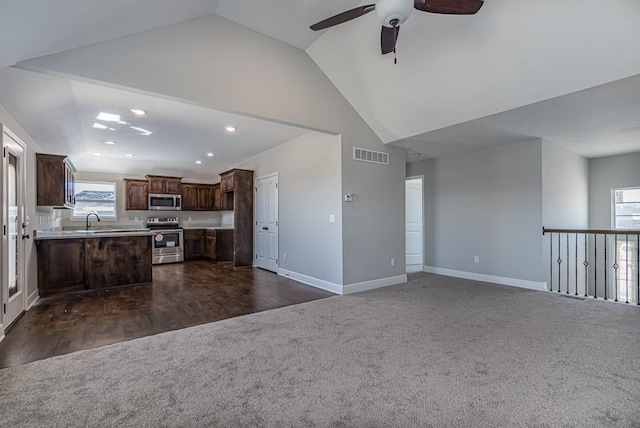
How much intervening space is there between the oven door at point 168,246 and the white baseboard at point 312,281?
353 cm

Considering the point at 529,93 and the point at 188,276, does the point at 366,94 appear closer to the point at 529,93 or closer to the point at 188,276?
the point at 529,93

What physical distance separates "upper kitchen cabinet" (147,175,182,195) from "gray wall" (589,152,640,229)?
33.4 ft

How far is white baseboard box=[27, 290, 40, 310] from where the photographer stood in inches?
155

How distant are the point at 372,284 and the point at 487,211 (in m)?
2.64

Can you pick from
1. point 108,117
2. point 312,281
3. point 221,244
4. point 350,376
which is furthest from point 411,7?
point 221,244

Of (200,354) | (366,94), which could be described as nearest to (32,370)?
(200,354)

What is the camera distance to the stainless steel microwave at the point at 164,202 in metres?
8.25

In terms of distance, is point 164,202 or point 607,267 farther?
point 164,202

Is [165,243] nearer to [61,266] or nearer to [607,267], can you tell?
[61,266]

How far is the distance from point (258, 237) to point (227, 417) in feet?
18.0

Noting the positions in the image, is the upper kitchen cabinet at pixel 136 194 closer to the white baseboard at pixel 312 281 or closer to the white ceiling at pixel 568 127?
the white baseboard at pixel 312 281

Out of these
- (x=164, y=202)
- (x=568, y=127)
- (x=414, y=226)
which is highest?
(x=568, y=127)

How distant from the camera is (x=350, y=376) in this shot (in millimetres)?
2227

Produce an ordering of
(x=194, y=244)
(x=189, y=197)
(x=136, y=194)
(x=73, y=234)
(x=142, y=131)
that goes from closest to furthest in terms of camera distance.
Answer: (x=73, y=234) < (x=142, y=131) < (x=136, y=194) < (x=194, y=244) < (x=189, y=197)
